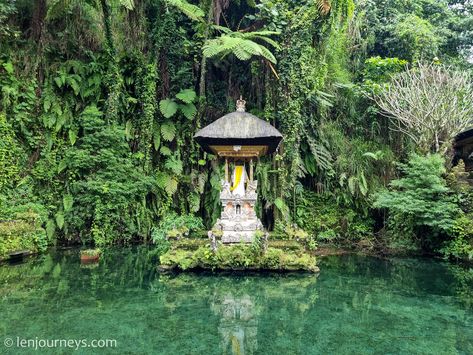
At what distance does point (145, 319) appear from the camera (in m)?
4.53

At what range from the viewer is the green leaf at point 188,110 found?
10.6 meters

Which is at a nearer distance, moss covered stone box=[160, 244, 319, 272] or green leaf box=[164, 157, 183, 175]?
moss covered stone box=[160, 244, 319, 272]

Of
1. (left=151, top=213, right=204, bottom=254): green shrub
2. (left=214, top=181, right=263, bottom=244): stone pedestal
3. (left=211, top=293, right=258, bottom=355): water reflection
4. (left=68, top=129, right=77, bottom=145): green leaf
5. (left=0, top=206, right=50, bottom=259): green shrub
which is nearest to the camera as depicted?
(left=211, top=293, right=258, bottom=355): water reflection

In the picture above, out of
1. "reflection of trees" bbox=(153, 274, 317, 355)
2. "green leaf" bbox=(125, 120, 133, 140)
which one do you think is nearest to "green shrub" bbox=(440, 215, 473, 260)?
"reflection of trees" bbox=(153, 274, 317, 355)

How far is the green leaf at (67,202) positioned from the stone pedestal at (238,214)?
4033 mm

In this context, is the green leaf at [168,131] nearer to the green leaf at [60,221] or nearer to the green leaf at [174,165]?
the green leaf at [174,165]

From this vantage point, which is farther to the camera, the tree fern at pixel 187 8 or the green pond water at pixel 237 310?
the tree fern at pixel 187 8

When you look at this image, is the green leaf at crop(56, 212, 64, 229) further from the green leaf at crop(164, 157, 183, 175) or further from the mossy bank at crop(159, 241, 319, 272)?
the mossy bank at crop(159, 241, 319, 272)

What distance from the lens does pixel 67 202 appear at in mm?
9492

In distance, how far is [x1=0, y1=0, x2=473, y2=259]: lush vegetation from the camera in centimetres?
923

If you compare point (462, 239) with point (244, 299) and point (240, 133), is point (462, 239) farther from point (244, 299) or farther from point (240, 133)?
point (244, 299)

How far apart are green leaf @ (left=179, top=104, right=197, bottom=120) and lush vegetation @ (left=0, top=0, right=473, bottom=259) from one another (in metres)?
0.04

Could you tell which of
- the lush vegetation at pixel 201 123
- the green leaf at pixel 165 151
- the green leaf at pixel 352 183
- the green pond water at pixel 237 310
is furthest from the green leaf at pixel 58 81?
the green leaf at pixel 352 183

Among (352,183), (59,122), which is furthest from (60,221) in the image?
(352,183)
